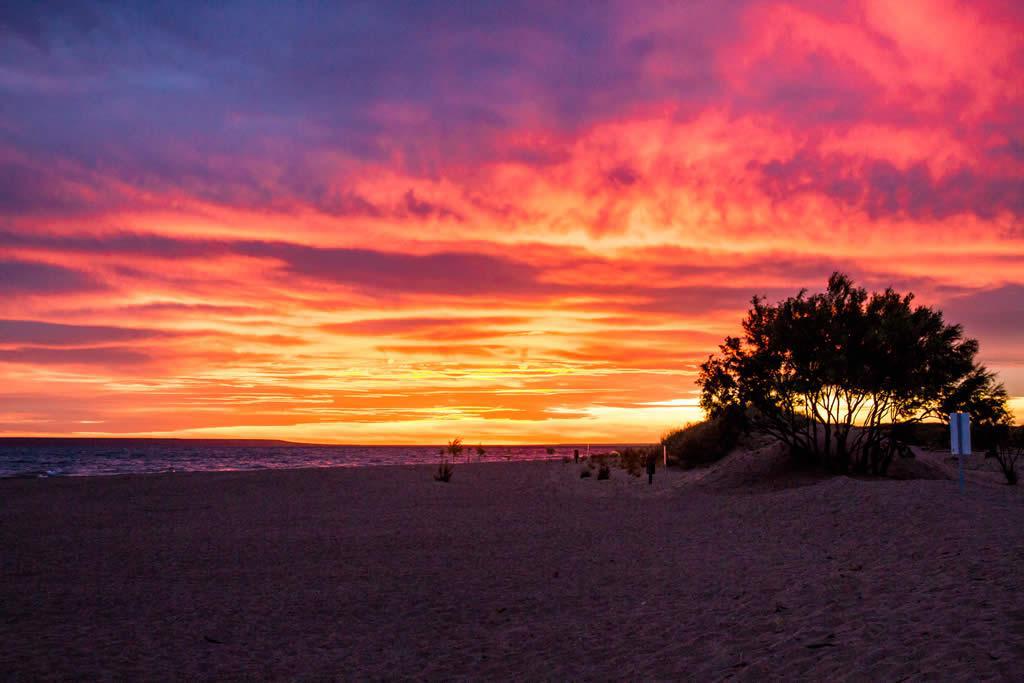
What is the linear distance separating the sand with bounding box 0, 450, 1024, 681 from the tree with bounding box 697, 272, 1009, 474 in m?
5.45

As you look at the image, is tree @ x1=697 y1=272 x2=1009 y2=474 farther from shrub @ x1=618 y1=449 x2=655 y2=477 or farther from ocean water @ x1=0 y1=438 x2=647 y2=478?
ocean water @ x1=0 y1=438 x2=647 y2=478

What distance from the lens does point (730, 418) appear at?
2894 centimetres

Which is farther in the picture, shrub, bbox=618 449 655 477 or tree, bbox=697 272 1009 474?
shrub, bbox=618 449 655 477

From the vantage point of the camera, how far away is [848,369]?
2608 cm

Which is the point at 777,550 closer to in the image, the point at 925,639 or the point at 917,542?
the point at 917,542

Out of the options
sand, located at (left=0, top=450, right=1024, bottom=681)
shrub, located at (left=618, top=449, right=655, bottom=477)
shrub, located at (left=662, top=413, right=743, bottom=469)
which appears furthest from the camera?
shrub, located at (left=662, top=413, right=743, bottom=469)

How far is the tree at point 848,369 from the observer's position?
26094 millimetres

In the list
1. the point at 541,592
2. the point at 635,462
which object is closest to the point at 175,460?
the point at 635,462

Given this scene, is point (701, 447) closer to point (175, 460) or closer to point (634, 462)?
point (634, 462)

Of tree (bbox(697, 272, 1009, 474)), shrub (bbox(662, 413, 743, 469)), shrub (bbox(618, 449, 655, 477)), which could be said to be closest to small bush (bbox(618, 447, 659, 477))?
shrub (bbox(618, 449, 655, 477))

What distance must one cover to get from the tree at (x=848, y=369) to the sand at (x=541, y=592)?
5446 millimetres

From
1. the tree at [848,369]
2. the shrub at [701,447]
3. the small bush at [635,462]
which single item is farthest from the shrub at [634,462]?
the tree at [848,369]

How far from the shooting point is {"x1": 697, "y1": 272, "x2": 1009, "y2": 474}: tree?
26.1 meters

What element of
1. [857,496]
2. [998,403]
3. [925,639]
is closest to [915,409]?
[998,403]
